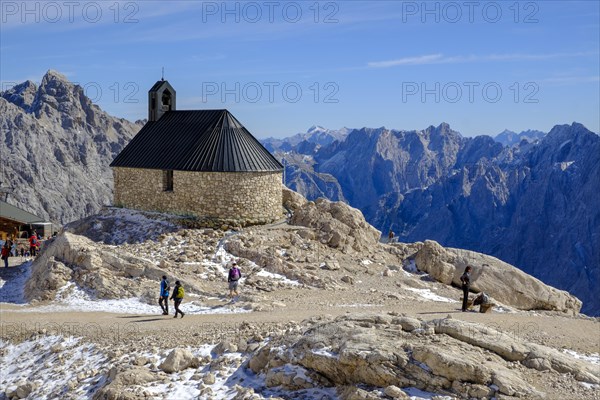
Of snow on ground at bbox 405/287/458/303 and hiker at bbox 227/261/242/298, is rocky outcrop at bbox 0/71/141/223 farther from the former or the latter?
snow on ground at bbox 405/287/458/303

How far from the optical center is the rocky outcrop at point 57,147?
117 m

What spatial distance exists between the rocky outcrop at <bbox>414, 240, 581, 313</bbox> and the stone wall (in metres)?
8.22

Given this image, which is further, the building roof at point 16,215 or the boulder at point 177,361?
the building roof at point 16,215

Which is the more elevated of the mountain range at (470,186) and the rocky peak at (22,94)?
the rocky peak at (22,94)

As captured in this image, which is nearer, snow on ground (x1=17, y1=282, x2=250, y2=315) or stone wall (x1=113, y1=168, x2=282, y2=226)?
snow on ground (x1=17, y1=282, x2=250, y2=315)

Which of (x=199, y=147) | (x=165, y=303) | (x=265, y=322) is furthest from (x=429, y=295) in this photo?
(x=199, y=147)

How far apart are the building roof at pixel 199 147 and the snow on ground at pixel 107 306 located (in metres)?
9.29

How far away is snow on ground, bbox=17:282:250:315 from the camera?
822 inches

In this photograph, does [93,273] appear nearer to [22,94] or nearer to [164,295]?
[164,295]

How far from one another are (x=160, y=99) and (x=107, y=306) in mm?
17028

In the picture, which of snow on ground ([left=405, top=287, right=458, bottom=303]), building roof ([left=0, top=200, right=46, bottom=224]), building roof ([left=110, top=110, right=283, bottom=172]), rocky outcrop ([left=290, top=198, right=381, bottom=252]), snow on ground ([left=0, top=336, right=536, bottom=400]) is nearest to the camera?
snow on ground ([left=0, top=336, right=536, bottom=400])

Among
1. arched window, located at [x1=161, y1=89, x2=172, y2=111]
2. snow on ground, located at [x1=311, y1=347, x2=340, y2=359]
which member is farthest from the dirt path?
arched window, located at [x1=161, y1=89, x2=172, y2=111]

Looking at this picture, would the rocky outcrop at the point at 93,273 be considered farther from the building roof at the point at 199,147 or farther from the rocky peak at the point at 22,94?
the rocky peak at the point at 22,94

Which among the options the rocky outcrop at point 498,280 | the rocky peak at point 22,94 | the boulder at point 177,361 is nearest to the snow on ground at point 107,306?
the boulder at point 177,361
